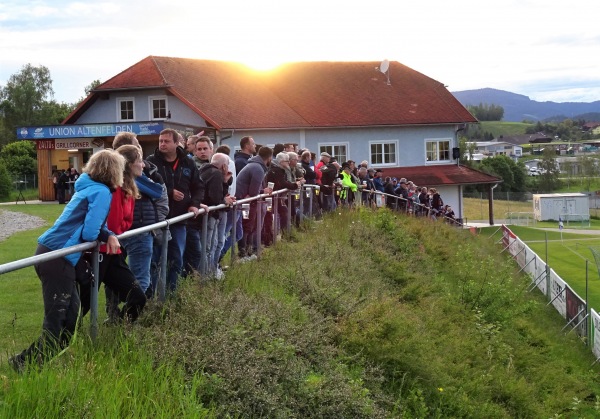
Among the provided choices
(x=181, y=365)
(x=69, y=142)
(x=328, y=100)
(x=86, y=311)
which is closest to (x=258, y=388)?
(x=181, y=365)

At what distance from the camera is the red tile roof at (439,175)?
167 feet

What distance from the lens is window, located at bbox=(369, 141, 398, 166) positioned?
5131 cm

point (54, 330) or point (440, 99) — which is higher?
point (440, 99)

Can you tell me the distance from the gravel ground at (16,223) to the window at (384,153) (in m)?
26.5

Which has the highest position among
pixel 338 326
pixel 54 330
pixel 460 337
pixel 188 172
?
A: pixel 188 172

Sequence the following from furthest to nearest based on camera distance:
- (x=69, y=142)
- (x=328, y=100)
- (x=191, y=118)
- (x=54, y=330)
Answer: (x=328, y=100)
(x=191, y=118)
(x=69, y=142)
(x=54, y=330)

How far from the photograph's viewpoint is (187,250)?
30.5 ft

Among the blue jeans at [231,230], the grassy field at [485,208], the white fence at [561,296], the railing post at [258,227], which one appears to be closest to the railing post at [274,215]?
the railing post at [258,227]

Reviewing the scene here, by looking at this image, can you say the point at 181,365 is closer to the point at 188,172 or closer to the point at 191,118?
the point at 188,172

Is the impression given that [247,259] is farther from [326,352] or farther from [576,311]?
[576,311]

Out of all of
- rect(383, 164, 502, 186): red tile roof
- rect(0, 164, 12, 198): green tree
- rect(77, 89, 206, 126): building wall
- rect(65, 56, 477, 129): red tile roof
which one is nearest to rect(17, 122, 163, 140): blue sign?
rect(0, 164, 12, 198): green tree

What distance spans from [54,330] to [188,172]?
148 inches

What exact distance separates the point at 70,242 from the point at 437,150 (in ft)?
159

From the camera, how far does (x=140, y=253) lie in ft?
25.7
